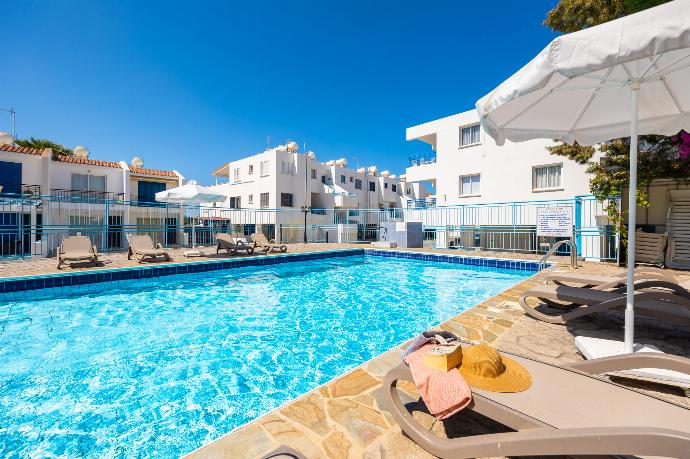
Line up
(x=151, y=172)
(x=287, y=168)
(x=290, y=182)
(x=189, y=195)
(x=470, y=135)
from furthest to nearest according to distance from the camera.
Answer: (x=290, y=182)
(x=287, y=168)
(x=151, y=172)
(x=470, y=135)
(x=189, y=195)

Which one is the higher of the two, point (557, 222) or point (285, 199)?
point (285, 199)

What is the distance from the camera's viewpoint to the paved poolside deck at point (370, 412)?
195 centimetres

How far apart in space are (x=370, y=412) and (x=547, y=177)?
16101 millimetres

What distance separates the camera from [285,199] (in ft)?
A: 99.8

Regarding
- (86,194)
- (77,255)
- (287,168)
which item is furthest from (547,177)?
(86,194)

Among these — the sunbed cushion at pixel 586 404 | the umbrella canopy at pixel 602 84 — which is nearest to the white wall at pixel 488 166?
the umbrella canopy at pixel 602 84

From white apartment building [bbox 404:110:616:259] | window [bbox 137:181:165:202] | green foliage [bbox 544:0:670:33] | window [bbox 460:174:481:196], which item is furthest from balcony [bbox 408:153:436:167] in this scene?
window [bbox 137:181:165:202]

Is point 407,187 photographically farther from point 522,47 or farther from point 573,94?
point 573,94

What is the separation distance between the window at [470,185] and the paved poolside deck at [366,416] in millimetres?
13868

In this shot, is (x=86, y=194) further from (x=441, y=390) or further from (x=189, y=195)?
(x=441, y=390)

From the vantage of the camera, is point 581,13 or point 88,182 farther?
point 88,182

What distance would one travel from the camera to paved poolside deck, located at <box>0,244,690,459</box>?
6.39ft

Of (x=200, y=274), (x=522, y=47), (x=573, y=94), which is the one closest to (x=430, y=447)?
(x=573, y=94)

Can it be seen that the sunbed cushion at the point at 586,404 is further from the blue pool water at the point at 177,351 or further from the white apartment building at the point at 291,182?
the white apartment building at the point at 291,182
